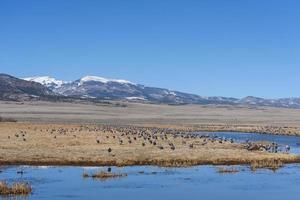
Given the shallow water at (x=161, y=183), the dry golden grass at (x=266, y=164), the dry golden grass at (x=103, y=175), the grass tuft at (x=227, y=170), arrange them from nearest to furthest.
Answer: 1. the shallow water at (x=161, y=183)
2. the dry golden grass at (x=103, y=175)
3. the grass tuft at (x=227, y=170)
4. the dry golden grass at (x=266, y=164)

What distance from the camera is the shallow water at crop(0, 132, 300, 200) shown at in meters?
41.4

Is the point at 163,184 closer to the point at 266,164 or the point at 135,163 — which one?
the point at 135,163

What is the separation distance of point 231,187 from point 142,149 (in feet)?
81.9

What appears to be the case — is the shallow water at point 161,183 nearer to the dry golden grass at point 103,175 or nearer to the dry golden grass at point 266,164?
the dry golden grass at point 103,175

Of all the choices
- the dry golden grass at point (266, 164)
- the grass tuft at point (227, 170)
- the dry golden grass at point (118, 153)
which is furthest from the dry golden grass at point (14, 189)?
the dry golden grass at point (266, 164)

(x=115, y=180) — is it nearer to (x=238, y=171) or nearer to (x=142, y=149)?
(x=238, y=171)

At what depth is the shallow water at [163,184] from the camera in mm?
41438

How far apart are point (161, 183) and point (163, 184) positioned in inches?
20.4

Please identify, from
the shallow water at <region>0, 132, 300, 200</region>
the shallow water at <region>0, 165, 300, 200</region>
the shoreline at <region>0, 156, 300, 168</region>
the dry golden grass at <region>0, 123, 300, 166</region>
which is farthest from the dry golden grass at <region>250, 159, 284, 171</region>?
the shallow water at <region>0, 165, 300, 200</region>

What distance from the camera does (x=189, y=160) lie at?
59.9m

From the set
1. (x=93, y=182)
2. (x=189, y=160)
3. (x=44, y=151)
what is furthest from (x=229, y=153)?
(x=93, y=182)

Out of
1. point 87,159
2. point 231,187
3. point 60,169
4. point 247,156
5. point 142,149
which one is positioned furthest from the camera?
point 142,149

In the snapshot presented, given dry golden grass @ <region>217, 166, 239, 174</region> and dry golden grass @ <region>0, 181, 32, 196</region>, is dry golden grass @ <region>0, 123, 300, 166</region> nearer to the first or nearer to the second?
dry golden grass @ <region>217, 166, 239, 174</region>

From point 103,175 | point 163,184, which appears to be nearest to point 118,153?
point 103,175
